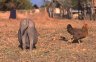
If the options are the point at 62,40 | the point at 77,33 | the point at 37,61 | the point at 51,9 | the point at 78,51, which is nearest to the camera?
the point at 37,61

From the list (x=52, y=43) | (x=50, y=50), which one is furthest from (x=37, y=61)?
(x=52, y=43)

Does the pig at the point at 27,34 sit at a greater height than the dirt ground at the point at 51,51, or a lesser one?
greater

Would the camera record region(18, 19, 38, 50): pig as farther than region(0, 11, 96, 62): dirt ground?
Yes

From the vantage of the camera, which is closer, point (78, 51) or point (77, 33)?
point (78, 51)

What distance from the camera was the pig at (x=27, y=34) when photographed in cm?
1306

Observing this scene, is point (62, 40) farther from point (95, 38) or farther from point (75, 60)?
point (75, 60)

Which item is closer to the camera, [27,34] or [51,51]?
[51,51]

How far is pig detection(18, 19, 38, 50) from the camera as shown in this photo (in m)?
13.1

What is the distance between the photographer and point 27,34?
43.6ft

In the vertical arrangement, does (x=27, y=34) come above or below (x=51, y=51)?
above

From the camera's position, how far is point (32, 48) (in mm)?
13320

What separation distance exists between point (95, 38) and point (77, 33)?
198cm

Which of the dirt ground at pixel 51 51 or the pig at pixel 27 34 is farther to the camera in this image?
the pig at pixel 27 34

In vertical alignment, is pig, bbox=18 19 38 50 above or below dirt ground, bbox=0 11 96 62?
above
